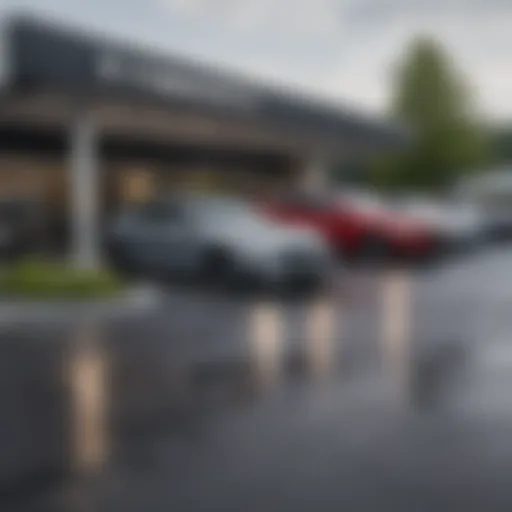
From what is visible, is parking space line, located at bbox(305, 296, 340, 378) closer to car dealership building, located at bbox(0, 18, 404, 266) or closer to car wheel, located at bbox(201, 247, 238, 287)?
car wheel, located at bbox(201, 247, 238, 287)

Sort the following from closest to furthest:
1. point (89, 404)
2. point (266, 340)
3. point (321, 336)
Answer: point (89, 404)
point (266, 340)
point (321, 336)

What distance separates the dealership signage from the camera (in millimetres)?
16953

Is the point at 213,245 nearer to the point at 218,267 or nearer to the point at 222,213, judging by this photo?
the point at 218,267

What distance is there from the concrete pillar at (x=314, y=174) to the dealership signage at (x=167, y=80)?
7573 mm

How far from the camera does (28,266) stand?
14594 millimetres

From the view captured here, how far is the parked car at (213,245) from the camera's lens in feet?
50.0

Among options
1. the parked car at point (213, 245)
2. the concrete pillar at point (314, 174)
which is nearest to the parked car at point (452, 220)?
the concrete pillar at point (314, 174)

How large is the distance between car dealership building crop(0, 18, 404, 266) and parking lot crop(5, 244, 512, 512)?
589cm

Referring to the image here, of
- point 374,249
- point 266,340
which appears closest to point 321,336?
point 266,340

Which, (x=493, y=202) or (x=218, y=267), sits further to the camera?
(x=493, y=202)

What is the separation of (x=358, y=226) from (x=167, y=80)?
5782mm

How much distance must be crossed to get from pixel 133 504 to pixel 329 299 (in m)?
9.72

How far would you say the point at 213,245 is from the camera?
15.7 m

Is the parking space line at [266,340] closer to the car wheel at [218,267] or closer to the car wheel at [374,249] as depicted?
the car wheel at [218,267]
